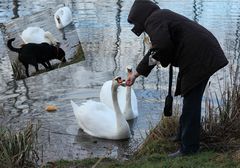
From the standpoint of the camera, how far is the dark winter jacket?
5320 mm

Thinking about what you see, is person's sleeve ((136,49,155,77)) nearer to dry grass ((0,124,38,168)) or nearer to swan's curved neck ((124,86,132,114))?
dry grass ((0,124,38,168))

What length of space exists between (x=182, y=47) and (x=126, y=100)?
3.12 meters

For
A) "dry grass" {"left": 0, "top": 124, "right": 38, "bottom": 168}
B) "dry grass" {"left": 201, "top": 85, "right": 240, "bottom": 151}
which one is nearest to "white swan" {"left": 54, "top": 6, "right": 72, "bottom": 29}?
"dry grass" {"left": 201, "top": 85, "right": 240, "bottom": 151}

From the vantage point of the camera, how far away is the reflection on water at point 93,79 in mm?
7590

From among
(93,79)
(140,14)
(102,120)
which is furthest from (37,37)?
(140,14)

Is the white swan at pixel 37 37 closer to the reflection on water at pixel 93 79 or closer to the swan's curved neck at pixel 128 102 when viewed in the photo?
the reflection on water at pixel 93 79

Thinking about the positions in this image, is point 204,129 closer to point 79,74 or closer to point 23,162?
point 23,162

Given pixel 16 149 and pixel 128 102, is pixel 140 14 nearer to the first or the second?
pixel 16 149

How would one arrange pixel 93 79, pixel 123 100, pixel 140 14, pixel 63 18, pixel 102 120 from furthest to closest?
1. pixel 63 18
2. pixel 93 79
3. pixel 123 100
4. pixel 102 120
5. pixel 140 14

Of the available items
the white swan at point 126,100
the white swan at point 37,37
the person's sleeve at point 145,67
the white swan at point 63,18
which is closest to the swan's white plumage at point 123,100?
the white swan at point 126,100

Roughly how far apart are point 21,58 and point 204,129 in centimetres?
564

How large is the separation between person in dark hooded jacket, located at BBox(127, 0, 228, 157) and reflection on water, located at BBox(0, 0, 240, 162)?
1921mm

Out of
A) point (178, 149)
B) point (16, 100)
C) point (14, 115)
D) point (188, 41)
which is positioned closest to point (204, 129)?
point (178, 149)

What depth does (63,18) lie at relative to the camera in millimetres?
14523
